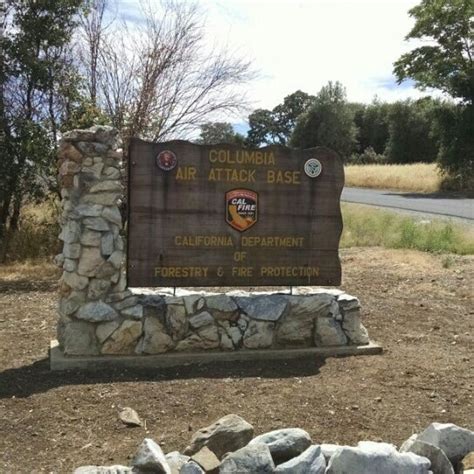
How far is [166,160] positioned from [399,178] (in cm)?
3383

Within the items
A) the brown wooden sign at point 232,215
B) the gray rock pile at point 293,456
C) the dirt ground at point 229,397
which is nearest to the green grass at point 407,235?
the dirt ground at point 229,397

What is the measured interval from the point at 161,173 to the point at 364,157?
5562 centimetres

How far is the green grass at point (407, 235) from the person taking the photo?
1280cm

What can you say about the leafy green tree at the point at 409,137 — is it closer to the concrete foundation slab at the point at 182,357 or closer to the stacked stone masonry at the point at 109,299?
the concrete foundation slab at the point at 182,357

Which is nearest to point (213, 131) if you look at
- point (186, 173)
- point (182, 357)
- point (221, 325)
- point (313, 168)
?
point (313, 168)

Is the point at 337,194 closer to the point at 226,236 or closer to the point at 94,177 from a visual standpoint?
the point at 226,236

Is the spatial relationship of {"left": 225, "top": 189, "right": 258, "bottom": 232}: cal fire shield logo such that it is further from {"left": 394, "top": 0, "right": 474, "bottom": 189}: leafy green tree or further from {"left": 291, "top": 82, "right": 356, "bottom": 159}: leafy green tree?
{"left": 291, "top": 82, "right": 356, "bottom": 159}: leafy green tree

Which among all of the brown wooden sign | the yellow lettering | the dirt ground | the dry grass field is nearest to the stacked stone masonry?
the brown wooden sign

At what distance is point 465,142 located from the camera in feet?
115

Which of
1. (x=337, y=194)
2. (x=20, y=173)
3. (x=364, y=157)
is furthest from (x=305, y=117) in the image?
(x=337, y=194)

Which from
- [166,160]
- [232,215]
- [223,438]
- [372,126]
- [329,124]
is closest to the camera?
[223,438]

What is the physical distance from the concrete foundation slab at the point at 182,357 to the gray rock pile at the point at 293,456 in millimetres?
2074

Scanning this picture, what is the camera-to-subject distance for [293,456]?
3514 mm

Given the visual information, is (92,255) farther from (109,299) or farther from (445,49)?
(445,49)
